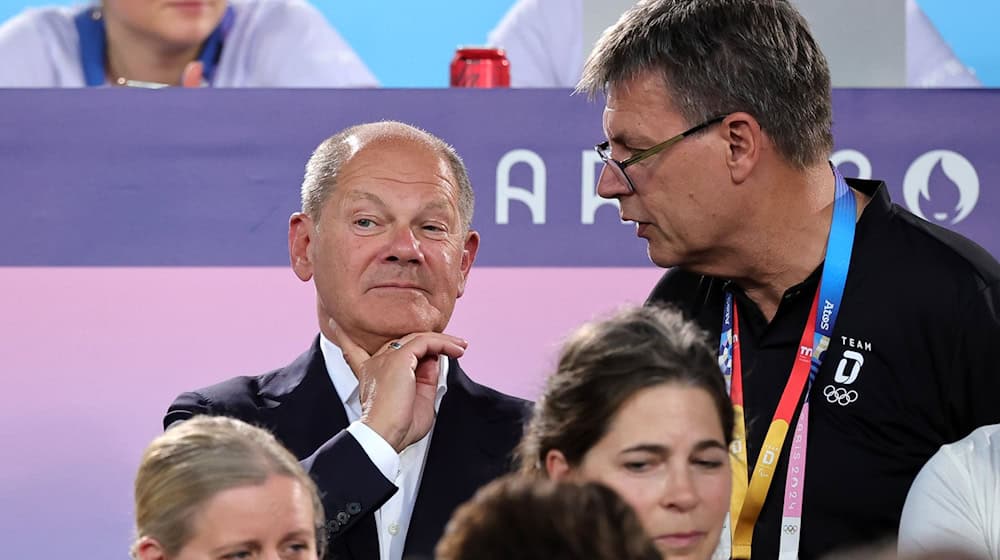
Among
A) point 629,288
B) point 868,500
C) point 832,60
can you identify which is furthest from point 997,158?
point 868,500

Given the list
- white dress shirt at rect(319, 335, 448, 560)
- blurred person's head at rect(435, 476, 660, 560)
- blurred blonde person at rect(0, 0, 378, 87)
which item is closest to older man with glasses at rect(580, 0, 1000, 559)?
white dress shirt at rect(319, 335, 448, 560)

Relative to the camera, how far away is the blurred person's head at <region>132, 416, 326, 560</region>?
2.07m

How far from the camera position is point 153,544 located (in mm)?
2096

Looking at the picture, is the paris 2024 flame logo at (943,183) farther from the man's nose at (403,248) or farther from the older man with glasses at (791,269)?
the man's nose at (403,248)

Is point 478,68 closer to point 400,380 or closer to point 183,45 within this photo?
point 183,45

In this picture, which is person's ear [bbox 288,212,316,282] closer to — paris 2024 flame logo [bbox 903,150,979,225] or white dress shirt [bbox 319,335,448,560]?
white dress shirt [bbox 319,335,448,560]

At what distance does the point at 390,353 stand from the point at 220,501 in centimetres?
49

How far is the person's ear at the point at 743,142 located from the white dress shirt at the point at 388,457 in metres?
0.58

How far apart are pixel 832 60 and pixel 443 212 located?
1114 mm

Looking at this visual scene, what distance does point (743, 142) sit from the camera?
2533 mm

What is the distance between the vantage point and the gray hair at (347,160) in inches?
105

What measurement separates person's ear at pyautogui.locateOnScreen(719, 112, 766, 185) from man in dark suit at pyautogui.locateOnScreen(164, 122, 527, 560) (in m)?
0.47

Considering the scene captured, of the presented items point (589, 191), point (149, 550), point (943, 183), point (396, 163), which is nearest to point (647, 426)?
point (149, 550)

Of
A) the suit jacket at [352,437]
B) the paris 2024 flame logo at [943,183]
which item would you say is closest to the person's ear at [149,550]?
the suit jacket at [352,437]
